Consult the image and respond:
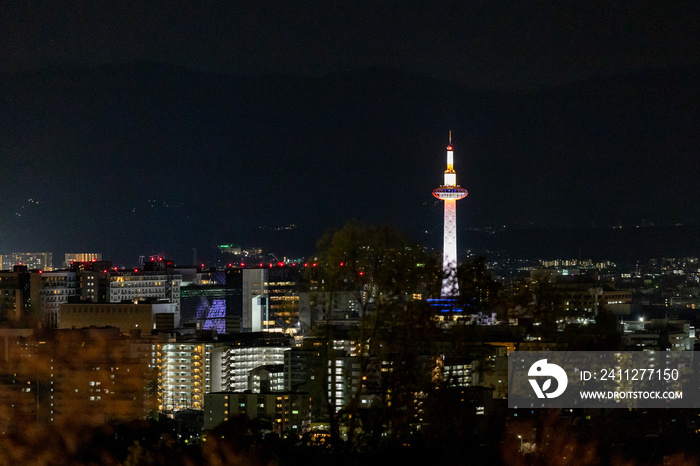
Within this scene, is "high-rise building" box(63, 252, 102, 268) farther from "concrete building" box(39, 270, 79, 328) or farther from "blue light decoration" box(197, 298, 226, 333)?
"blue light decoration" box(197, 298, 226, 333)

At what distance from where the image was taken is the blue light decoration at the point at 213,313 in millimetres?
26875

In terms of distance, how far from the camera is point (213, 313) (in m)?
28.2

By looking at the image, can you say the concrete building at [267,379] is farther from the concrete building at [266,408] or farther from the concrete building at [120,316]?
the concrete building at [120,316]

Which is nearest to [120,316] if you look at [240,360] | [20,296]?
[20,296]

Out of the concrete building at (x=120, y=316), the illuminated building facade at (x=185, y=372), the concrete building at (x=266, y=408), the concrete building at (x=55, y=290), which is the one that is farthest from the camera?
the concrete building at (x=55, y=290)

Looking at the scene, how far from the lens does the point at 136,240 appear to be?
50500mm

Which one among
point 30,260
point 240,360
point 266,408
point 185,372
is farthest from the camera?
point 30,260

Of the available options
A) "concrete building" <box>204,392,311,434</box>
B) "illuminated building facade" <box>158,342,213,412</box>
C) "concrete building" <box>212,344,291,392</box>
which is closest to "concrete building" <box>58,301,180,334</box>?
"concrete building" <box>212,344,291,392</box>

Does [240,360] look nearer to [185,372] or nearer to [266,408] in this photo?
[185,372]

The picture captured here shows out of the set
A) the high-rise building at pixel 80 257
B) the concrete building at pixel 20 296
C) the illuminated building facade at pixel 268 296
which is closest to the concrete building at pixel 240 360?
the illuminated building facade at pixel 268 296

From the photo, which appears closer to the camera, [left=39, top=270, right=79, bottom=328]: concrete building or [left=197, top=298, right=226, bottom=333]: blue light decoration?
[left=39, top=270, right=79, bottom=328]: concrete building

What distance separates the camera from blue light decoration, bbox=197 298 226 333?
88.2 ft

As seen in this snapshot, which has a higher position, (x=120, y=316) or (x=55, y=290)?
(x=55, y=290)

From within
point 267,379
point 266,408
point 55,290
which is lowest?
point 266,408
